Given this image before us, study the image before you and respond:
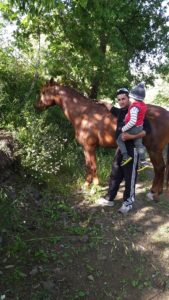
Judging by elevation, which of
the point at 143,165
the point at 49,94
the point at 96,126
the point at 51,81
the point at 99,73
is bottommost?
the point at 143,165

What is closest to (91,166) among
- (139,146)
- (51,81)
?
(139,146)

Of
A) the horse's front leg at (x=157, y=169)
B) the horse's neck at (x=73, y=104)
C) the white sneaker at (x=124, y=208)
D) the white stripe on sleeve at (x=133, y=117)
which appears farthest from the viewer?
the horse's neck at (x=73, y=104)

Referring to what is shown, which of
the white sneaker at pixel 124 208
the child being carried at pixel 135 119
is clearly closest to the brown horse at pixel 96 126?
the child being carried at pixel 135 119

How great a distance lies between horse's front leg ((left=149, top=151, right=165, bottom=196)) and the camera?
20.8ft

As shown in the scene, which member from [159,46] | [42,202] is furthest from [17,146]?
[159,46]

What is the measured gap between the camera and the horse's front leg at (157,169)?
20.8 ft

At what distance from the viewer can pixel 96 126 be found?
21.7ft

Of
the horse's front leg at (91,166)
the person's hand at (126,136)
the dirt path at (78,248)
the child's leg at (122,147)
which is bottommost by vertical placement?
the dirt path at (78,248)

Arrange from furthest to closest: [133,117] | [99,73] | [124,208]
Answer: [99,73] < [124,208] < [133,117]

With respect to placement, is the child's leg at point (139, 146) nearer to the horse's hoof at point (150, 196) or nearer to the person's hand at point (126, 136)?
the person's hand at point (126, 136)

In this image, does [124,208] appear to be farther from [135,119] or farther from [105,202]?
[135,119]

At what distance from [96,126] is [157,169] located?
4.45 feet

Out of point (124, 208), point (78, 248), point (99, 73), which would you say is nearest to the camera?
point (78, 248)

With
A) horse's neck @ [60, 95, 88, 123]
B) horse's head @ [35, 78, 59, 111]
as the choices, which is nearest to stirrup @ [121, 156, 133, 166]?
horse's neck @ [60, 95, 88, 123]
